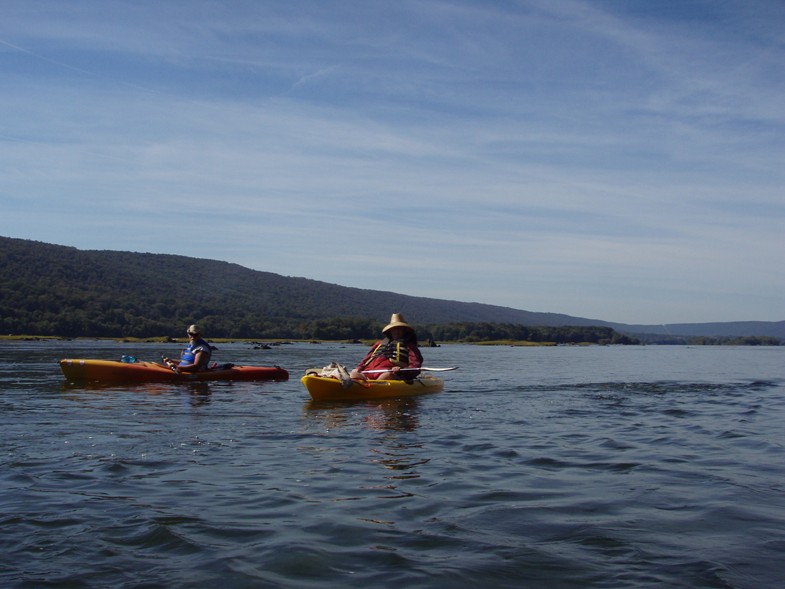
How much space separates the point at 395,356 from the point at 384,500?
10.8 metres

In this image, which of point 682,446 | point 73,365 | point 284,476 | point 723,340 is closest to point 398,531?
point 284,476

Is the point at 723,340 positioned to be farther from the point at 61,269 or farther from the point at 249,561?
the point at 249,561

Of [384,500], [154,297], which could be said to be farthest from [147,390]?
[154,297]

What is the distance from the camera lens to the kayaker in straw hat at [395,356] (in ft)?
56.7

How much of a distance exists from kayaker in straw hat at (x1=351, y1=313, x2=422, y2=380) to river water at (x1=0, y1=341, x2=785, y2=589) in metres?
3.60

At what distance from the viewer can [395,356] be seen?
58.2ft

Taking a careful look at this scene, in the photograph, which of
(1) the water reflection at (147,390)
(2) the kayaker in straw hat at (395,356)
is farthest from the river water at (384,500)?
(2) the kayaker in straw hat at (395,356)

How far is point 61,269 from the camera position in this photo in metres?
114

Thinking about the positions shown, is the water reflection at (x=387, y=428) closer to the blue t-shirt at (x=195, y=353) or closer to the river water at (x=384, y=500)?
the river water at (x=384, y=500)

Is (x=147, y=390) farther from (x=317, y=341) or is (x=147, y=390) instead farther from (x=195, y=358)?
(x=317, y=341)

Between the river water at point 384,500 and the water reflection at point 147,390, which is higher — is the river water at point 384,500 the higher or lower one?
the higher one

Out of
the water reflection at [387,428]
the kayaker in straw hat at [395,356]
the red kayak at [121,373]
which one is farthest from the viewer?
the red kayak at [121,373]

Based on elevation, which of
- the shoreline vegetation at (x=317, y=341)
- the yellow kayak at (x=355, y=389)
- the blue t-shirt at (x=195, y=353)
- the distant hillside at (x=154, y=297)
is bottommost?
the shoreline vegetation at (x=317, y=341)

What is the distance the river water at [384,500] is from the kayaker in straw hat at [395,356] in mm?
3605
